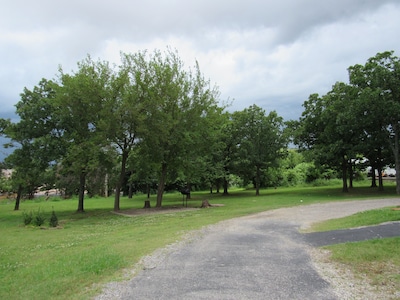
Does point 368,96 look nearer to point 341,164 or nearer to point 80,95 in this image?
point 341,164

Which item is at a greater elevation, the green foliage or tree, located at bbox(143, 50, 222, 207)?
tree, located at bbox(143, 50, 222, 207)

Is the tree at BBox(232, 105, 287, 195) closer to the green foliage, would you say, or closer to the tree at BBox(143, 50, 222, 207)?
the tree at BBox(143, 50, 222, 207)

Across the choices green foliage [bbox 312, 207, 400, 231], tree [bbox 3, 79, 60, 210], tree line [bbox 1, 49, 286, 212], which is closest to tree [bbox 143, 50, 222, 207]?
tree line [bbox 1, 49, 286, 212]

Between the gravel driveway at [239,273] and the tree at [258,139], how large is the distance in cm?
2366

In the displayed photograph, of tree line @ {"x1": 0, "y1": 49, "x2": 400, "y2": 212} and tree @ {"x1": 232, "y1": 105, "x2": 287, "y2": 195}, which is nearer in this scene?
tree line @ {"x1": 0, "y1": 49, "x2": 400, "y2": 212}

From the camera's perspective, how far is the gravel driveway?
5481 mm

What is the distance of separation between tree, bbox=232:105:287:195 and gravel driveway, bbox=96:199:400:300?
23.7 meters

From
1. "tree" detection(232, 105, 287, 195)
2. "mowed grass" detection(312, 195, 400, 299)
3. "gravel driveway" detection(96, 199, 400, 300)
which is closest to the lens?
"gravel driveway" detection(96, 199, 400, 300)

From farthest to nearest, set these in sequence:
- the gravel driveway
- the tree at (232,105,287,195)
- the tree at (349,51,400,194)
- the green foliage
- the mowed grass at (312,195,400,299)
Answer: the tree at (232,105,287,195) → the tree at (349,51,400,194) → the green foliage → the mowed grass at (312,195,400,299) → the gravel driveway

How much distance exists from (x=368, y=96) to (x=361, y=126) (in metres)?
3.19

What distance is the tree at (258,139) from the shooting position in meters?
33.8

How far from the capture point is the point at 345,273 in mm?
6477

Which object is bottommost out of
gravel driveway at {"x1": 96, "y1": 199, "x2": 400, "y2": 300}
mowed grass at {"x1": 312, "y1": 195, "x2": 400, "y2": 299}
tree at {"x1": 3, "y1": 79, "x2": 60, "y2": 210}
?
gravel driveway at {"x1": 96, "y1": 199, "x2": 400, "y2": 300}

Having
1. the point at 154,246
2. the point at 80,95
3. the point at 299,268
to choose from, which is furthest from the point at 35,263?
the point at 80,95
